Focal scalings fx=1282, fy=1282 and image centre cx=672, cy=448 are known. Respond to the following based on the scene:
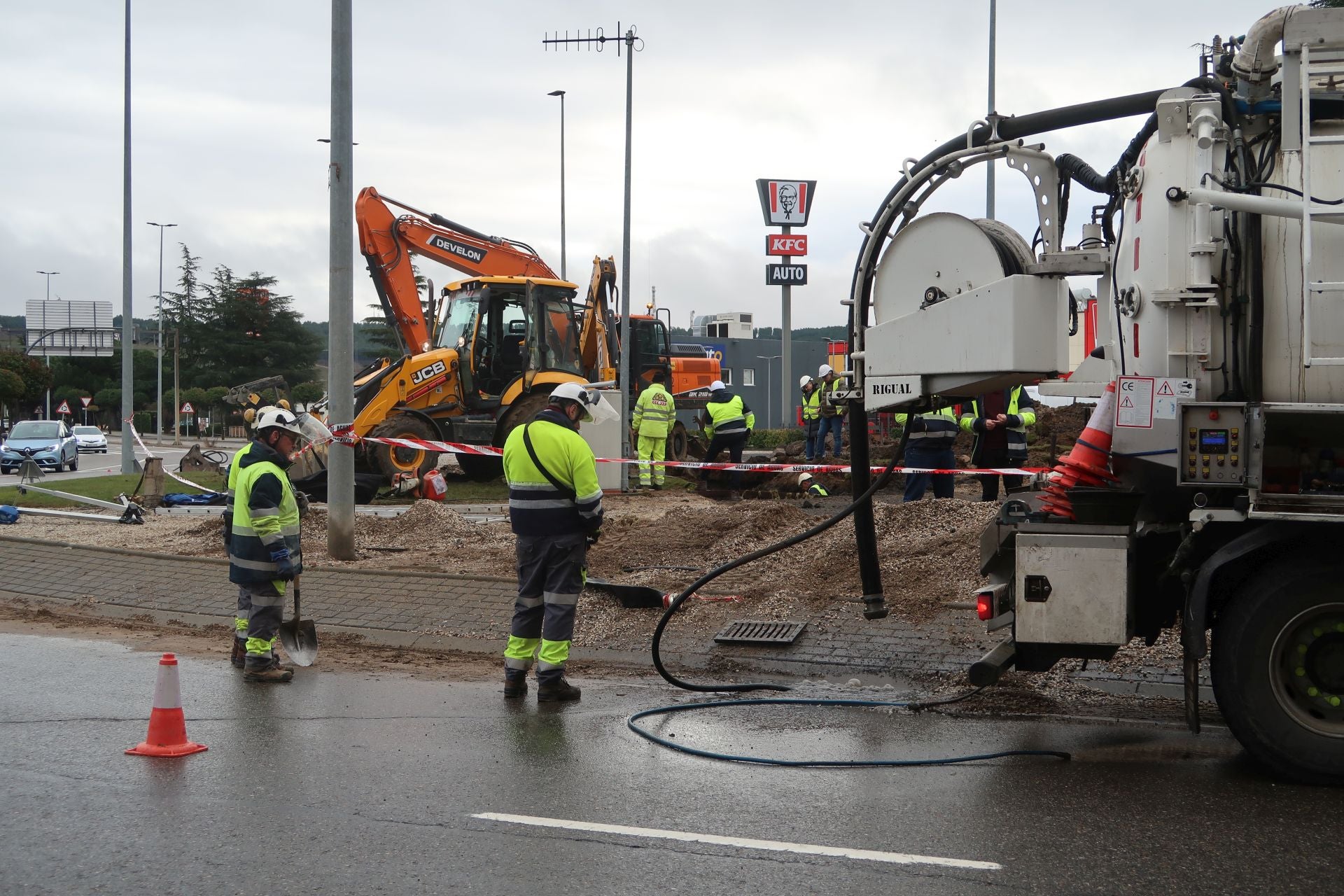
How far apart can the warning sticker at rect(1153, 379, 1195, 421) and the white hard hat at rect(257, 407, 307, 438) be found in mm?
5568

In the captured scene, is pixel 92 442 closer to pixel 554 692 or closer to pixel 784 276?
pixel 784 276

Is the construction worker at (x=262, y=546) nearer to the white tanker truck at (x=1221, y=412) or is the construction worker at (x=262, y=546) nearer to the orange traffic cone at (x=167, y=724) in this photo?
the orange traffic cone at (x=167, y=724)

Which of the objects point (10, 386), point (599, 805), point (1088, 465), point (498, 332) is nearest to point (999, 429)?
point (1088, 465)

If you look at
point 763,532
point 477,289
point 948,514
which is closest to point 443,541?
point 763,532

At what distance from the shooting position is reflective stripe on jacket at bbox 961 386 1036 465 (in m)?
12.5

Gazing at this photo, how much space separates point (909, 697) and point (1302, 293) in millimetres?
3204

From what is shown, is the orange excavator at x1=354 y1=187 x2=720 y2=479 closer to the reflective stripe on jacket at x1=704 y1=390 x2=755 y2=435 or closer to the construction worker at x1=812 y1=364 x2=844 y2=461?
the reflective stripe on jacket at x1=704 y1=390 x2=755 y2=435

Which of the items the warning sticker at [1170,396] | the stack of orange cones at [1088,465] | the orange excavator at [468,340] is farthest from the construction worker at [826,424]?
the warning sticker at [1170,396]

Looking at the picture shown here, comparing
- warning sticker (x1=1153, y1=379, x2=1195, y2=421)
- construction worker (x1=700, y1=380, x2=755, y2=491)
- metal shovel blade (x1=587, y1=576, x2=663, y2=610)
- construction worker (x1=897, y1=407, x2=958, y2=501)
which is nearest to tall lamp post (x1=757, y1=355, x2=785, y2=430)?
construction worker (x1=700, y1=380, x2=755, y2=491)

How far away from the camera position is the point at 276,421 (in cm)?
867

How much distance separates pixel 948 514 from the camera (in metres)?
11.3

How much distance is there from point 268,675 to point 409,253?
46.7 ft

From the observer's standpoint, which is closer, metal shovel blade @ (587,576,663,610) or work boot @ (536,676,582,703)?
work boot @ (536,676,582,703)

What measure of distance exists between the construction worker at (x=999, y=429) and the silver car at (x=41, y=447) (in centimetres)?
2891
